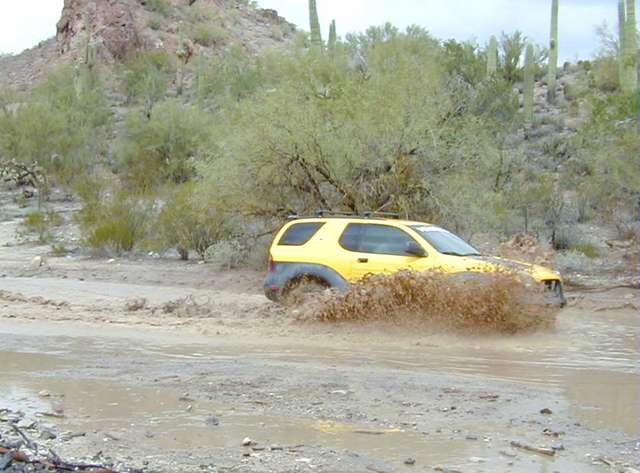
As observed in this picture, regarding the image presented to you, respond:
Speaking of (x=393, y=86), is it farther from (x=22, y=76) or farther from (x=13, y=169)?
(x=22, y=76)

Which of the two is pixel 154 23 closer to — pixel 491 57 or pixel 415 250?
pixel 491 57

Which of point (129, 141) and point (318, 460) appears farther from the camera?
point (129, 141)

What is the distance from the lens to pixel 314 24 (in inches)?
1325

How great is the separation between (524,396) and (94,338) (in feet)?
21.7

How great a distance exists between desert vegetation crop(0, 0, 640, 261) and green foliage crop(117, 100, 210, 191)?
8 centimetres

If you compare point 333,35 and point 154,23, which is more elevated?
point 154,23

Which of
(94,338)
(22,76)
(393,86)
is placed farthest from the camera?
(22,76)

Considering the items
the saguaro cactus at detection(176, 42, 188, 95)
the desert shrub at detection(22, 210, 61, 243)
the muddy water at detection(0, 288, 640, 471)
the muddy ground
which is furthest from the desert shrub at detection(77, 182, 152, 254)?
the saguaro cactus at detection(176, 42, 188, 95)

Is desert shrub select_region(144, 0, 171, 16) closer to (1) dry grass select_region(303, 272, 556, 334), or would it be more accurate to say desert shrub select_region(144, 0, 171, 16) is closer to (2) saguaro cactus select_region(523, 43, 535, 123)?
(2) saguaro cactus select_region(523, 43, 535, 123)

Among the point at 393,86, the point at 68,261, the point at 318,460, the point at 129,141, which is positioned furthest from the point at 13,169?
the point at 318,460

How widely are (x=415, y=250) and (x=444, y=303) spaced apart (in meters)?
0.92

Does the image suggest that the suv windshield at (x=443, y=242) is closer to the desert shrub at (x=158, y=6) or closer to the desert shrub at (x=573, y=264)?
the desert shrub at (x=573, y=264)

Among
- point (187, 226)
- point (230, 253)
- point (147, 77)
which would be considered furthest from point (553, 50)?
point (147, 77)

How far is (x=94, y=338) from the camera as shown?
1412 centimetres
